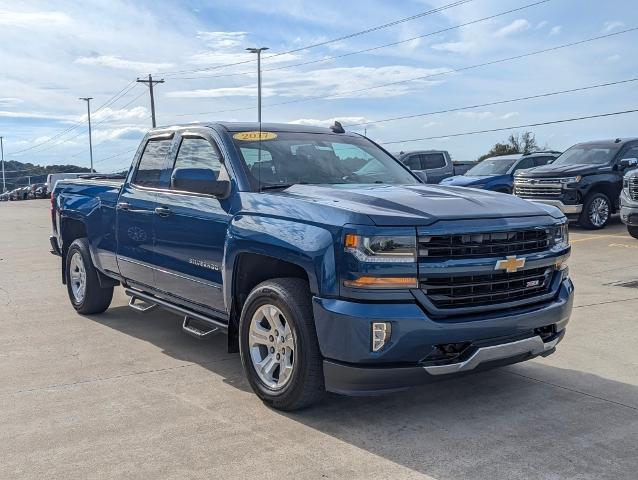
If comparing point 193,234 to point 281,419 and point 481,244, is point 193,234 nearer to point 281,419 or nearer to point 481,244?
point 281,419

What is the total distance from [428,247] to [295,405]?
128 centimetres

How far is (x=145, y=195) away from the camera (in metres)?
5.82

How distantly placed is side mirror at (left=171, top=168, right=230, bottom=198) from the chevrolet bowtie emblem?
193 cm

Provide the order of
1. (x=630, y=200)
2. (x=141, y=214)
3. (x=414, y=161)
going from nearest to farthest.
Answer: (x=141, y=214), (x=630, y=200), (x=414, y=161)

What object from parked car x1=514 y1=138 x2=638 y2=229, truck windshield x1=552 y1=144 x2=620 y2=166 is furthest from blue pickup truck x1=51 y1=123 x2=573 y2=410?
truck windshield x1=552 y1=144 x2=620 y2=166

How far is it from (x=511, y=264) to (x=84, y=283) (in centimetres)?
470

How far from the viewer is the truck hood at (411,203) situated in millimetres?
3900

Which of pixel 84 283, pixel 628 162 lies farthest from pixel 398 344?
pixel 628 162

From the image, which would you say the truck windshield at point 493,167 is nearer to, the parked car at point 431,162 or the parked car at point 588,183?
the parked car at point 431,162

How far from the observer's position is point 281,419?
166 inches

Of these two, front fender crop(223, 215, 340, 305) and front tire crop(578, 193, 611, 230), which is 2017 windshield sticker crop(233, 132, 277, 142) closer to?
front fender crop(223, 215, 340, 305)

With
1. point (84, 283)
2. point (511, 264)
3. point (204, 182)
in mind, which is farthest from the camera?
point (84, 283)

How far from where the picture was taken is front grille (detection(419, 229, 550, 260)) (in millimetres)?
3854

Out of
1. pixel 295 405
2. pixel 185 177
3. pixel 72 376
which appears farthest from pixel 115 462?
pixel 185 177
